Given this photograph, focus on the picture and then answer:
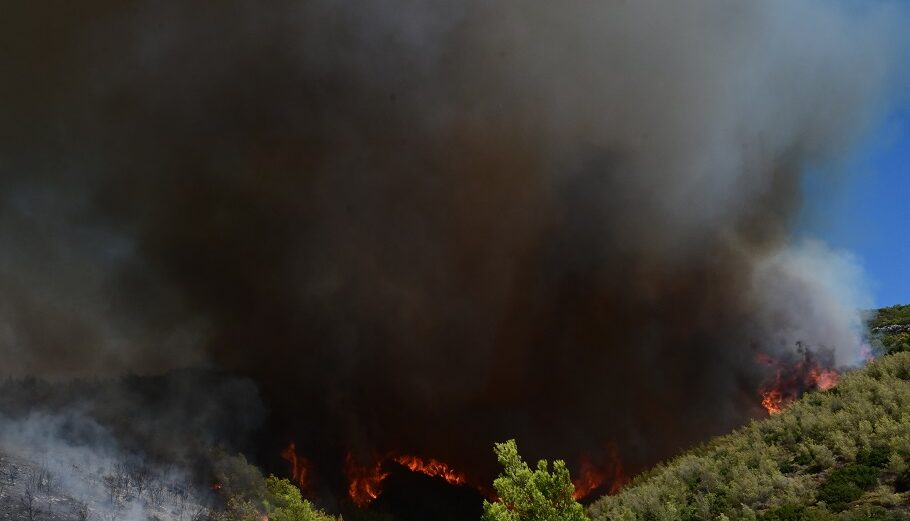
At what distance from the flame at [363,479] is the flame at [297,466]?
4.81m

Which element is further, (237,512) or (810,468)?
(237,512)

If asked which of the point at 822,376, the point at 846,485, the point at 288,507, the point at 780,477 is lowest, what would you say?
the point at 846,485

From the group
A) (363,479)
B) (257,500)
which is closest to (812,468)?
(257,500)

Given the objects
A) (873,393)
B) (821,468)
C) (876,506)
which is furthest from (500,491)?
(873,393)

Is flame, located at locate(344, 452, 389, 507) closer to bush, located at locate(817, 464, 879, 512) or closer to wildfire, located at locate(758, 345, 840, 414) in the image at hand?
wildfire, located at locate(758, 345, 840, 414)

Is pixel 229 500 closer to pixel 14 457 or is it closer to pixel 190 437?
pixel 14 457

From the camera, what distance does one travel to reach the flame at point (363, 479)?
216 ft

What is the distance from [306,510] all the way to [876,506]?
72.8 ft

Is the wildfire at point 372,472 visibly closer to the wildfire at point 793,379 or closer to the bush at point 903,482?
the wildfire at point 793,379

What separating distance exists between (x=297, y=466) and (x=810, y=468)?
58885 mm

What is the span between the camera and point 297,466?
67.8 metres

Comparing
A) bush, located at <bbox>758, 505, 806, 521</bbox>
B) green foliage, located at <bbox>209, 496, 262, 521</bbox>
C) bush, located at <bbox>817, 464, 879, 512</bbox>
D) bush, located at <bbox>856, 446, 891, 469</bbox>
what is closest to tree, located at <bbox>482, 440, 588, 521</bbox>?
bush, located at <bbox>758, 505, 806, 521</bbox>

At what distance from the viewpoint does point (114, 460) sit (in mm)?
29531

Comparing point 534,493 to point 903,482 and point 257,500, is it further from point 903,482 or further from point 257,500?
point 257,500
